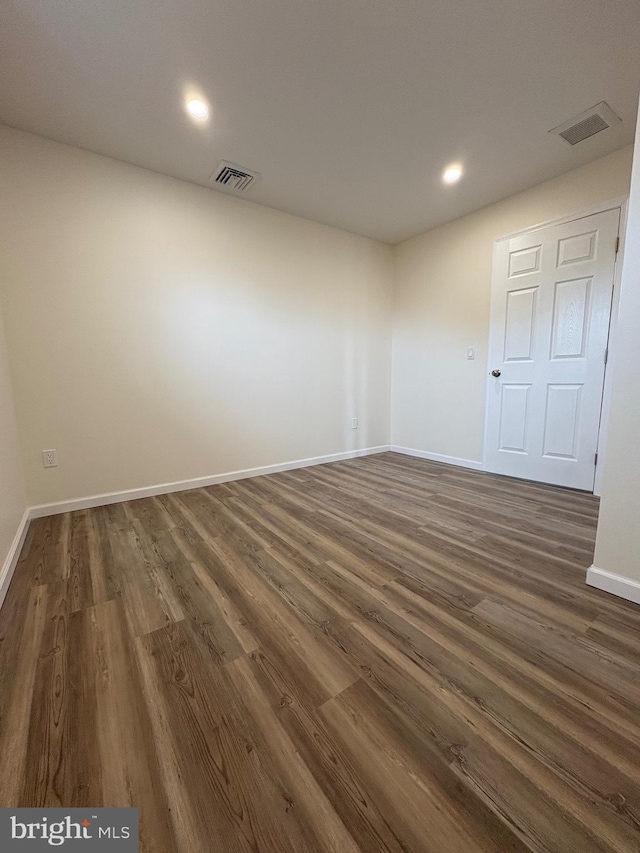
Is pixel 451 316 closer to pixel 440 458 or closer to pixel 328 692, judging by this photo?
pixel 440 458

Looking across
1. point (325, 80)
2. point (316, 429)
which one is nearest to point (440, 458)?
point (316, 429)

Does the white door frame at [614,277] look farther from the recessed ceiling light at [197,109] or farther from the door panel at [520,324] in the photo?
the recessed ceiling light at [197,109]

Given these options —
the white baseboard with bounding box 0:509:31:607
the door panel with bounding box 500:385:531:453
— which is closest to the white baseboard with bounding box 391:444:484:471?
the door panel with bounding box 500:385:531:453

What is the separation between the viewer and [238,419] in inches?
120

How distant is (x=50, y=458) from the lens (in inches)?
89.4

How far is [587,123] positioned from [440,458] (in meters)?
2.86

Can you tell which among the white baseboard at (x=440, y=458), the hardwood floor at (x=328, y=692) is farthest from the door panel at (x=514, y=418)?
the hardwood floor at (x=328, y=692)

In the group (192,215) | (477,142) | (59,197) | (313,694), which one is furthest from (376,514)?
(59,197)

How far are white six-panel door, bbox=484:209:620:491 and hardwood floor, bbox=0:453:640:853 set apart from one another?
115cm

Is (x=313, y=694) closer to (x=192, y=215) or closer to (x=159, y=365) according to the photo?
(x=159, y=365)

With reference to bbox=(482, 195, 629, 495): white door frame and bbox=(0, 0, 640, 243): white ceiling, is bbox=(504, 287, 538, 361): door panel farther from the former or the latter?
bbox=(0, 0, 640, 243): white ceiling

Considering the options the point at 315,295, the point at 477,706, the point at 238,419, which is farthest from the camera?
the point at 315,295

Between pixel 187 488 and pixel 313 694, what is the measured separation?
2.21 meters

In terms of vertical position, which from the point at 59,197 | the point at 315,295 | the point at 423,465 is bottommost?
the point at 423,465
